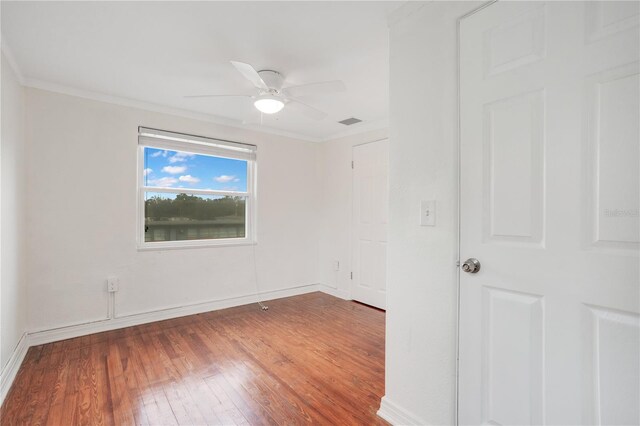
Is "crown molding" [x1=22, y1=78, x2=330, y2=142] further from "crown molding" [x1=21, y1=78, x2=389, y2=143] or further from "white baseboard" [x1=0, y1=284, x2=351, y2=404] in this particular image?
"white baseboard" [x1=0, y1=284, x2=351, y2=404]

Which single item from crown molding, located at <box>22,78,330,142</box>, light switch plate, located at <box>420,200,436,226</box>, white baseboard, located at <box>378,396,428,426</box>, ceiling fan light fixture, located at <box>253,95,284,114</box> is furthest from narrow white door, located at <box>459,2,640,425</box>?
crown molding, located at <box>22,78,330,142</box>

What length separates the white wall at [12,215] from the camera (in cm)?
210

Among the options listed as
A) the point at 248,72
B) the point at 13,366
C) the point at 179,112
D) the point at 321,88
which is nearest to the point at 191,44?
the point at 248,72

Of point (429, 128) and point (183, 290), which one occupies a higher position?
point (429, 128)

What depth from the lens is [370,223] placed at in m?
4.08

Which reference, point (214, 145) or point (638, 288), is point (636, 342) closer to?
point (638, 288)

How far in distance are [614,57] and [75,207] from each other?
3.91m

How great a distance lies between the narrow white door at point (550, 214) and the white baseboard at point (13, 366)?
280cm

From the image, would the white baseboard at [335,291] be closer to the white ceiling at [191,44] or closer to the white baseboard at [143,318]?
the white baseboard at [143,318]

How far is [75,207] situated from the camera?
2957 mm

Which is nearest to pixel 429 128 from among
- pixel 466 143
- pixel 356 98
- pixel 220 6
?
pixel 466 143

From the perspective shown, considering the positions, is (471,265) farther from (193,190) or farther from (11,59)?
(11,59)

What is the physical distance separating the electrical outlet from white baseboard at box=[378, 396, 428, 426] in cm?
281

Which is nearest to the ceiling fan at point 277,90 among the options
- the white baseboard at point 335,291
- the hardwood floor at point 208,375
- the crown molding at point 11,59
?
the crown molding at point 11,59
